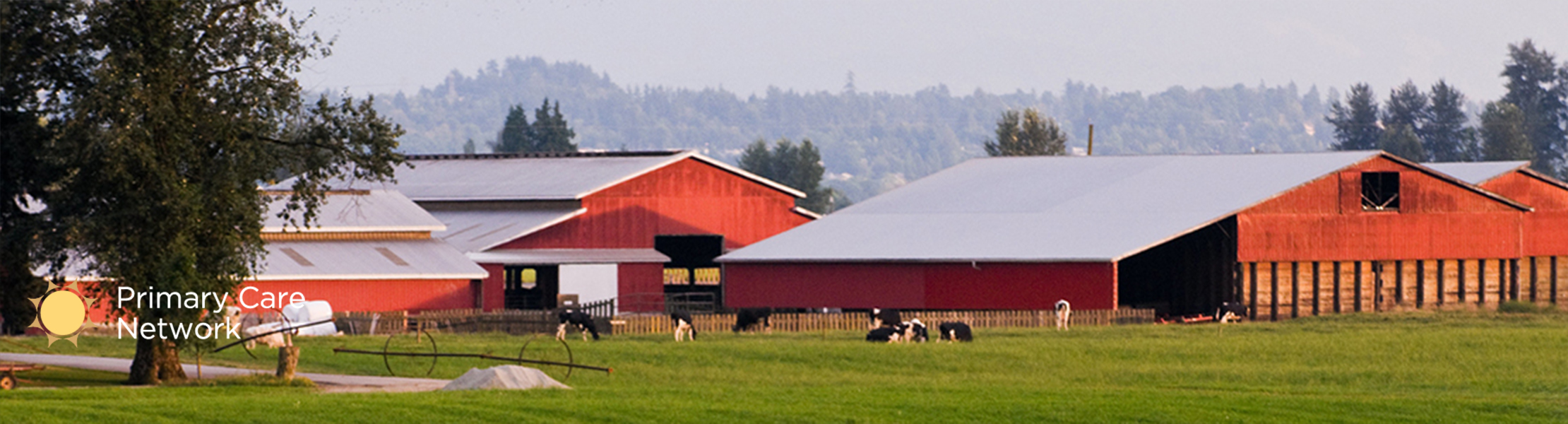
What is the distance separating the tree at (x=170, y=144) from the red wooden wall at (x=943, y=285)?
1195 inches

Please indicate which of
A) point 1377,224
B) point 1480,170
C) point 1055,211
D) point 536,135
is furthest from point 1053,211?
point 536,135

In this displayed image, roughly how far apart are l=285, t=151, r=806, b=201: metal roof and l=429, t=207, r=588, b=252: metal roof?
623mm

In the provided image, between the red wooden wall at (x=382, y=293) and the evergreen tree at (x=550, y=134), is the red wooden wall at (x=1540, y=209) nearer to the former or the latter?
the red wooden wall at (x=382, y=293)

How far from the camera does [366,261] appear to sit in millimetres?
63250

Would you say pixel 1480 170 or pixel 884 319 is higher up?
pixel 1480 170

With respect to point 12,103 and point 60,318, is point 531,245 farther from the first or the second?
point 12,103

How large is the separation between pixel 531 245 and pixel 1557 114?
140 metres

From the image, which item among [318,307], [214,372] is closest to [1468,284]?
→ [318,307]

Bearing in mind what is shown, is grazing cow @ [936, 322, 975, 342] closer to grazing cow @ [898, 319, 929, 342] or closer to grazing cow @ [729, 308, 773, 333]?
grazing cow @ [898, 319, 929, 342]

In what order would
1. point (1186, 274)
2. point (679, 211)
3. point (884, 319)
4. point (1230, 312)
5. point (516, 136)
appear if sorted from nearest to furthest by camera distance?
point (884, 319)
point (1230, 312)
point (1186, 274)
point (679, 211)
point (516, 136)

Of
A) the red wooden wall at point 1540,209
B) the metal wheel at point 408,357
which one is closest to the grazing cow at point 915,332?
the metal wheel at point 408,357

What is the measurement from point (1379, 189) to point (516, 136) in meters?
114

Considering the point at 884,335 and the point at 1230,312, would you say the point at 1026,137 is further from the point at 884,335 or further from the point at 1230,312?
the point at 884,335

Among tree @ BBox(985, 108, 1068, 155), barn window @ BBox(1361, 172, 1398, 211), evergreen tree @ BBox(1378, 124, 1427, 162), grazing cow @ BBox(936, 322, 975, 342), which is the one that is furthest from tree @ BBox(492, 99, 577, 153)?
grazing cow @ BBox(936, 322, 975, 342)
